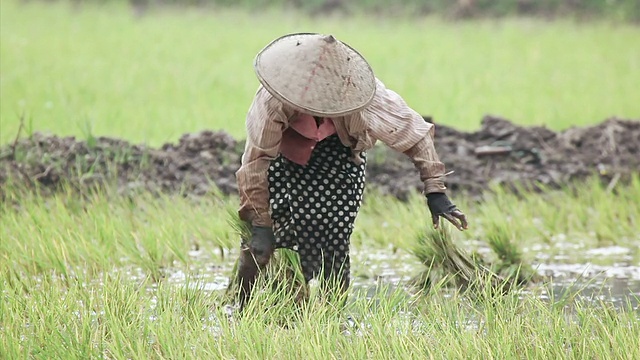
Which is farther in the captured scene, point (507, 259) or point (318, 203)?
point (507, 259)

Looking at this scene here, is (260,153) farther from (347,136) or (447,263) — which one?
(447,263)

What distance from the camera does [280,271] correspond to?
13.8 feet

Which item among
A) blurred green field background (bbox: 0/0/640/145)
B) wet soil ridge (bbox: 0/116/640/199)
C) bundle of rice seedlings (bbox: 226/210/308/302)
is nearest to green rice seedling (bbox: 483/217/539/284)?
bundle of rice seedlings (bbox: 226/210/308/302)

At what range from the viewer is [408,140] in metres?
3.95

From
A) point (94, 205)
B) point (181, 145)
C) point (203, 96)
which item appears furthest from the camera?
point (203, 96)

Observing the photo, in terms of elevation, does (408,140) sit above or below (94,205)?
above

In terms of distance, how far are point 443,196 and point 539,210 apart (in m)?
2.56

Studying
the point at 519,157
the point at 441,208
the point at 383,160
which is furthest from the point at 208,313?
the point at 519,157

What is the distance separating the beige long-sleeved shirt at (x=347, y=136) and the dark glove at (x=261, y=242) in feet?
0.09

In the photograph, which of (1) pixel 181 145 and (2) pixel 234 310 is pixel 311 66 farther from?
(1) pixel 181 145

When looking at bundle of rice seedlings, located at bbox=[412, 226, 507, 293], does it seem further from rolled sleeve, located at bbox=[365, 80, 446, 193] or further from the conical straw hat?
the conical straw hat

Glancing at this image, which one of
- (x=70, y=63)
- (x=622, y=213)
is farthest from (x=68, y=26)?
(x=622, y=213)

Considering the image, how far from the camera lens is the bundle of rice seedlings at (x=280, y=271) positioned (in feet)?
13.5

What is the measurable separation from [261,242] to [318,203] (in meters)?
0.26
